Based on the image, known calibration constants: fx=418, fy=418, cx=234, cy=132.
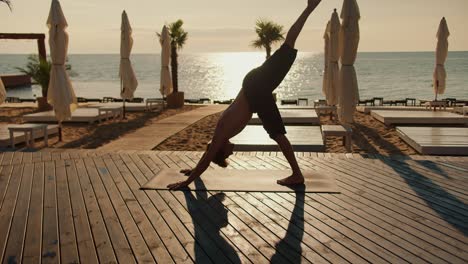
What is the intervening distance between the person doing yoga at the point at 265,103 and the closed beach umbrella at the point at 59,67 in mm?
5897

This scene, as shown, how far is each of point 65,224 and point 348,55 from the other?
7353 mm

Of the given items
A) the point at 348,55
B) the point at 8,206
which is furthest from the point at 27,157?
the point at 348,55

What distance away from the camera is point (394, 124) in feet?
41.9

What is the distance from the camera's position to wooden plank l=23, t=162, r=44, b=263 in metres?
3.42

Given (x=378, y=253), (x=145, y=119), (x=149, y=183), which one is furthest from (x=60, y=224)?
(x=145, y=119)

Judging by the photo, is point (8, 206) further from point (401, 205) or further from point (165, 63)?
point (165, 63)

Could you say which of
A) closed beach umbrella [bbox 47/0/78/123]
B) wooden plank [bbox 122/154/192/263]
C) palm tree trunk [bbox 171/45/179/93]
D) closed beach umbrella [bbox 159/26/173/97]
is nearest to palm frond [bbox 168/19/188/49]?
palm tree trunk [bbox 171/45/179/93]

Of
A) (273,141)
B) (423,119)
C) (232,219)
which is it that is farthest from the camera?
(423,119)

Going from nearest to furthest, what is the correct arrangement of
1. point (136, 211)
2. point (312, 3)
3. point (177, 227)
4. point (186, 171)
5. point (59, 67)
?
point (177, 227), point (136, 211), point (312, 3), point (186, 171), point (59, 67)

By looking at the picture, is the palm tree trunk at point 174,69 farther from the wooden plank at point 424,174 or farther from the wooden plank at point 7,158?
the wooden plank at point 424,174

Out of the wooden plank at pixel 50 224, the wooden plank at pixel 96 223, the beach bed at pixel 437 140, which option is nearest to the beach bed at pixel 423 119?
the beach bed at pixel 437 140

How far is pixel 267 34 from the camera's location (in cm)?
2119

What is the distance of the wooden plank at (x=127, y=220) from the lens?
3432mm

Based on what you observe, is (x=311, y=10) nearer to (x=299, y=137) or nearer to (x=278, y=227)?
(x=278, y=227)
